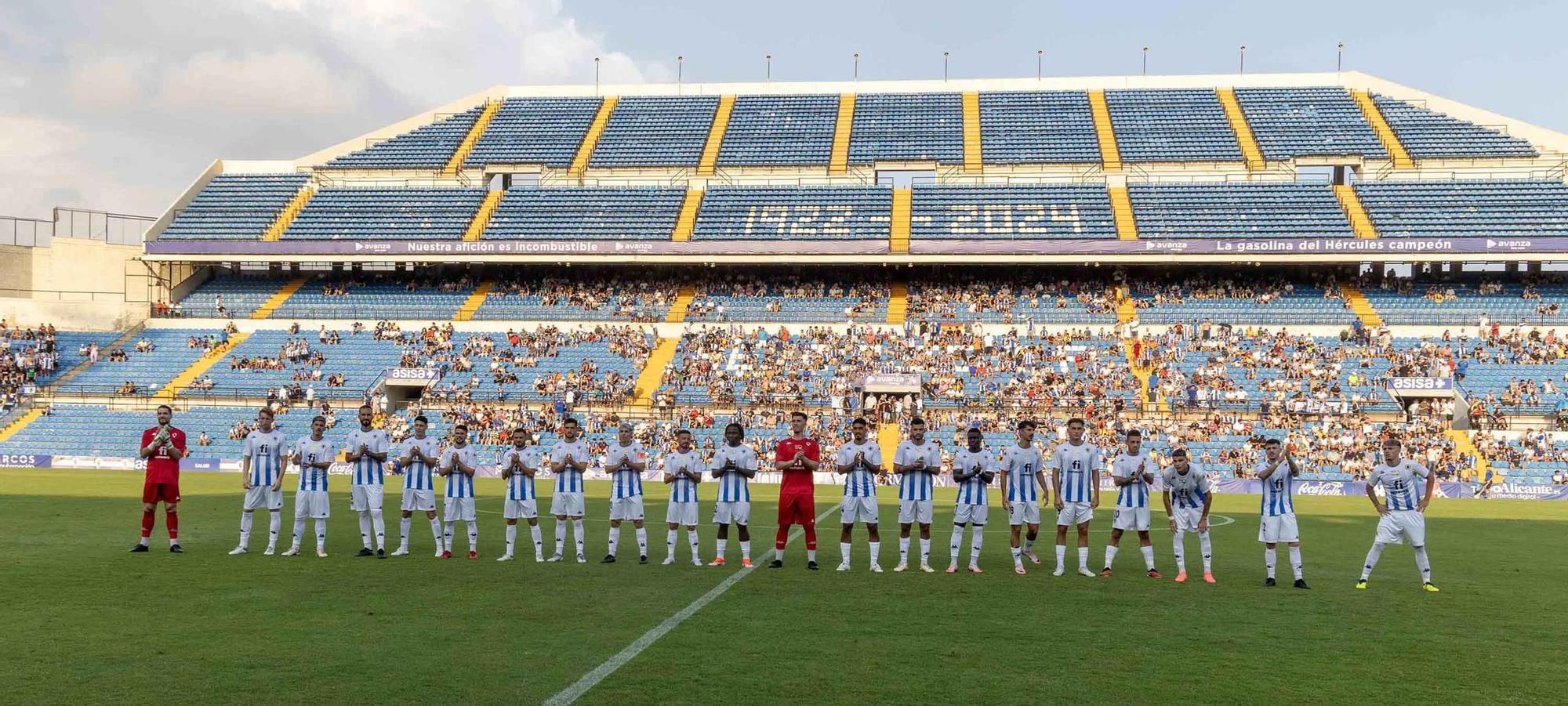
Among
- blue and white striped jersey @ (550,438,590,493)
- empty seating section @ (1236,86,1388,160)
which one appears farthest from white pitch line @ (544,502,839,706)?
empty seating section @ (1236,86,1388,160)

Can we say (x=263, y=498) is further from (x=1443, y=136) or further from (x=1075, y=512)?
(x=1443, y=136)

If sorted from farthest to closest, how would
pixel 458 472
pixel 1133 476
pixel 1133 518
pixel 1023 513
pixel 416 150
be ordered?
pixel 416 150, pixel 458 472, pixel 1023 513, pixel 1133 518, pixel 1133 476

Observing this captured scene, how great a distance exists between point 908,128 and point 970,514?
49.8m

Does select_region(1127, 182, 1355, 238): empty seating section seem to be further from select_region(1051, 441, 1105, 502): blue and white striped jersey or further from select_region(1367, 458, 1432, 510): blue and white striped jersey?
select_region(1051, 441, 1105, 502): blue and white striped jersey

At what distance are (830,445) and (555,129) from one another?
108 ft

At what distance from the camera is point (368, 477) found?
1705 centimetres

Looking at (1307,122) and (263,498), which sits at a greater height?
(1307,122)

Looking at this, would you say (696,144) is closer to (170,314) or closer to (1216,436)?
(170,314)

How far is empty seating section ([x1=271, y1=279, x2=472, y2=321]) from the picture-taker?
53.0m

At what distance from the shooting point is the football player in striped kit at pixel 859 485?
15.8 metres

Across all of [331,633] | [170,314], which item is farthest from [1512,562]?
[170,314]

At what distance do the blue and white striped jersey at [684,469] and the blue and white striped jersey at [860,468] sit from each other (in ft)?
6.54

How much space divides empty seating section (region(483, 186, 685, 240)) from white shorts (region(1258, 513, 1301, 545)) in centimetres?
4133

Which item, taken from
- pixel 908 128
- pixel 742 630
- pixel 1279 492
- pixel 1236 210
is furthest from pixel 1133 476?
pixel 908 128
